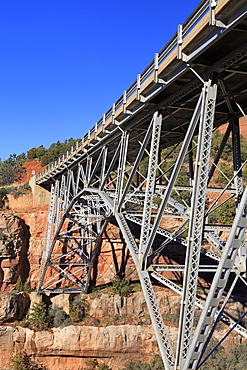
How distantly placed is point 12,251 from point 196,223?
22.3m

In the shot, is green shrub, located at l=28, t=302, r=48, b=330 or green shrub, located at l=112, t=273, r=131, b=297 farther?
green shrub, located at l=112, t=273, r=131, b=297

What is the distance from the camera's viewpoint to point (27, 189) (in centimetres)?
3522

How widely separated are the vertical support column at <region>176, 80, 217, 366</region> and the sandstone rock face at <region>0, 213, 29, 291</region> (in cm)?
2139

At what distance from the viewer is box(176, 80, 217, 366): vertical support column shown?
812 centimetres

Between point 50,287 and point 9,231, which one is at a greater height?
point 9,231

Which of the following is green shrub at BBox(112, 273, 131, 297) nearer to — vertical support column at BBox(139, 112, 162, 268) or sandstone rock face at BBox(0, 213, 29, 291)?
sandstone rock face at BBox(0, 213, 29, 291)

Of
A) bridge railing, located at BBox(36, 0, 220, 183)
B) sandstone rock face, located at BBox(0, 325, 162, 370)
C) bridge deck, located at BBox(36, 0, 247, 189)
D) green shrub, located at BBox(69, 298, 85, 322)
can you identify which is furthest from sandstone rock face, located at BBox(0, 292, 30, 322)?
bridge deck, located at BBox(36, 0, 247, 189)

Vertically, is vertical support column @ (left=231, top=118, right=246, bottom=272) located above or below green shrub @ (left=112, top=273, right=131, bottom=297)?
above

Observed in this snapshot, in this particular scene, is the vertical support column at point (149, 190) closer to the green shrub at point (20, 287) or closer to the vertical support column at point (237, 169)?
the vertical support column at point (237, 169)

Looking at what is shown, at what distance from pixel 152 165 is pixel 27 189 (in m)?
26.1

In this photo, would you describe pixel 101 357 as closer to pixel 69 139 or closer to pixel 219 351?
pixel 219 351

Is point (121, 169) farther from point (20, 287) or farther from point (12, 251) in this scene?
point (20, 287)

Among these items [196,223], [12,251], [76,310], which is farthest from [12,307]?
[196,223]

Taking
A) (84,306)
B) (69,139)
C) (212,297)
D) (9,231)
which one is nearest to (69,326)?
(84,306)
